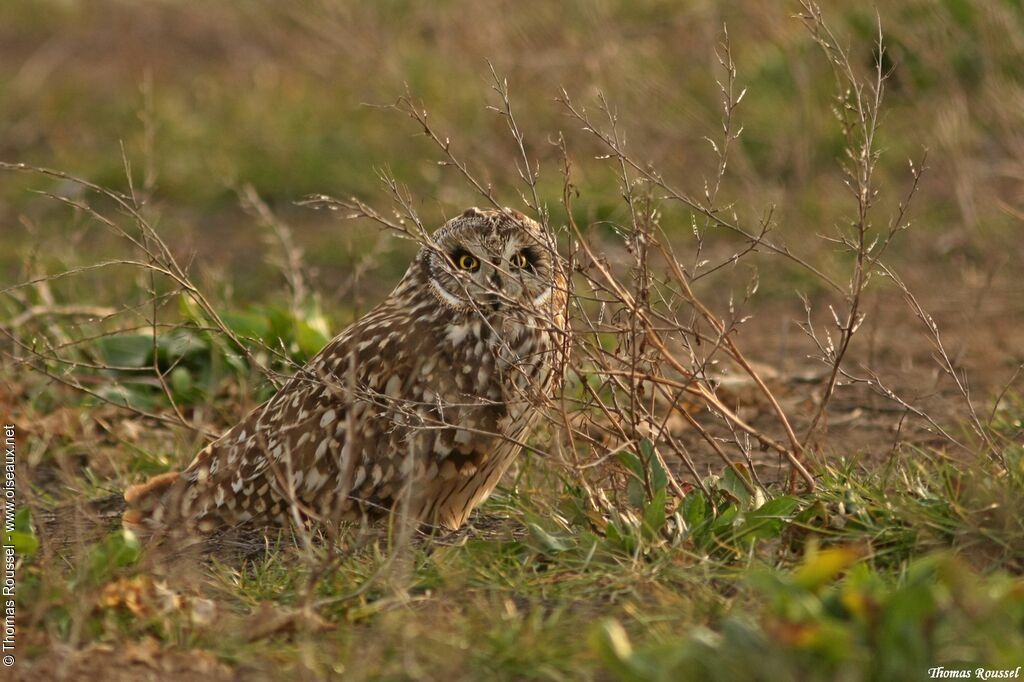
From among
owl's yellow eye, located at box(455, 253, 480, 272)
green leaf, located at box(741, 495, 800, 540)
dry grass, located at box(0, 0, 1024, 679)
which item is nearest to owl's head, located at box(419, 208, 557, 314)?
owl's yellow eye, located at box(455, 253, 480, 272)

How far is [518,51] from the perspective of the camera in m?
9.17

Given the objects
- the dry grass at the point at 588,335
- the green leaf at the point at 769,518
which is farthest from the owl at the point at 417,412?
the green leaf at the point at 769,518

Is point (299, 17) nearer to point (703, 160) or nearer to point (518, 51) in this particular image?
point (518, 51)

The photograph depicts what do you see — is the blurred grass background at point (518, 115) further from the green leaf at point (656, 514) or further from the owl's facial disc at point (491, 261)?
the green leaf at point (656, 514)

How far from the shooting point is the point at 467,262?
15.0ft

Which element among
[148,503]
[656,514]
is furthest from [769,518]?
[148,503]

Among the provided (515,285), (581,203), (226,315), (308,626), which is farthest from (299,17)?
(308,626)

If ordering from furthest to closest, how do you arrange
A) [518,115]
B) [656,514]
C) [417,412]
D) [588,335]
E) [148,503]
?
[518,115], [588,335], [148,503], [417,412], [656,514]

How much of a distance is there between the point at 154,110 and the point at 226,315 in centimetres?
492

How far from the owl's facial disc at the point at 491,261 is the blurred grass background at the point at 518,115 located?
274 cm

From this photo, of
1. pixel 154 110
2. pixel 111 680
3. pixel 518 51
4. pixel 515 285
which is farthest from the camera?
pixel 154 110

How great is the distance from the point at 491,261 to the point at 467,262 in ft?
0.28

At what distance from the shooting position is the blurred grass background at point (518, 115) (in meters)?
7.83

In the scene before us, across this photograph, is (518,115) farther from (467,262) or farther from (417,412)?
(417,412)
